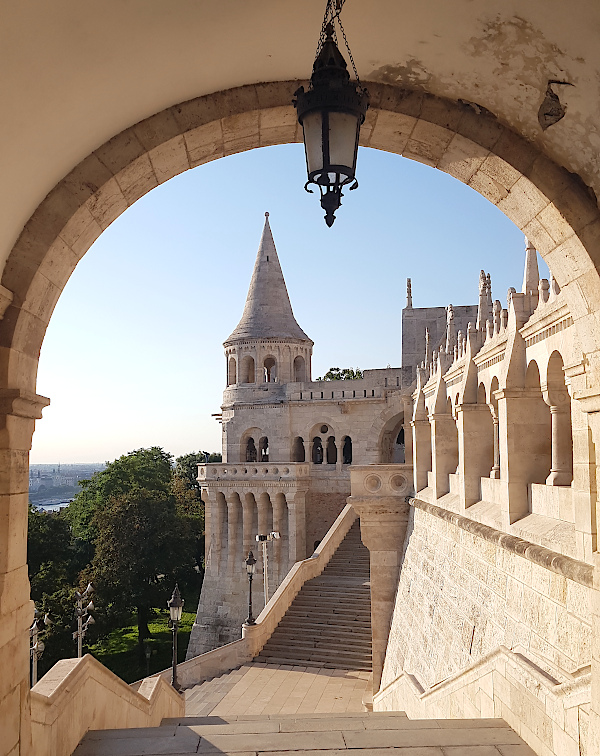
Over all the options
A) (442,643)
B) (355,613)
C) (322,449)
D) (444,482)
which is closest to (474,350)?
(444,482)

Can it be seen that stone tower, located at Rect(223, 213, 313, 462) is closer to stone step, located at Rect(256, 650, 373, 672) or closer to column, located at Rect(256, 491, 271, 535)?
column, located at Rect(256, 491, 271, 535)

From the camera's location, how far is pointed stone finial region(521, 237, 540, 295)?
8117 millimetres

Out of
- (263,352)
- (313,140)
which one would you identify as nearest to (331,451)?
(263,352)

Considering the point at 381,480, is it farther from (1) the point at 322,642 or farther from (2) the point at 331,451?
(2) the point at 331,451

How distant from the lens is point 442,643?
979 cm

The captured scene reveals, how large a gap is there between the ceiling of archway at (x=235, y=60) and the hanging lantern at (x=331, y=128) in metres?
→ 0.72

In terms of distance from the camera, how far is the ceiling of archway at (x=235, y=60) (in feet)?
10.8

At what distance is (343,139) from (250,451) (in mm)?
29233

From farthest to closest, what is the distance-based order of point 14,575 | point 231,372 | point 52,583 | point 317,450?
point 231,372 → point 317,450 → point 52,583 → point 14,575

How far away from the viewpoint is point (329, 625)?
19391mm

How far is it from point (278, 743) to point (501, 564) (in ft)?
12.4

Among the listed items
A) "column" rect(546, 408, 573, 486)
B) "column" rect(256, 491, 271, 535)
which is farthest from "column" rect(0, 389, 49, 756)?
"column" rect(256, 491, 271, 535)

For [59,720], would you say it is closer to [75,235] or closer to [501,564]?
[75,235]

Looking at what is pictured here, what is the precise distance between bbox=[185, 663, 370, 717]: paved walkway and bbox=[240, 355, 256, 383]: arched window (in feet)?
51.0
